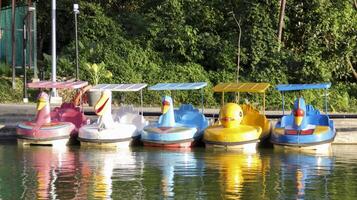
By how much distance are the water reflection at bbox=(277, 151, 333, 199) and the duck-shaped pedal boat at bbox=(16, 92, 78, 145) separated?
24.3 feet

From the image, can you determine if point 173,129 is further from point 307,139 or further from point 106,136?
point 307,139

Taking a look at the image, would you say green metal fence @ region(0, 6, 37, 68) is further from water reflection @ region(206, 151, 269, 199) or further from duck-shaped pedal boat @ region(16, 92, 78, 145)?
water reflection @ region(206, 151, 269, 199)

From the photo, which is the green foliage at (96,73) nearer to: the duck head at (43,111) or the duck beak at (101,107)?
the duck head at (43,111)

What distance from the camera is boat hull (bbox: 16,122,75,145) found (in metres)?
25.5

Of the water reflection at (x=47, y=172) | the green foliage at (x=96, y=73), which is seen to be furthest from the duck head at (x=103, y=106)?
the green foliage at (x=96, y=73)

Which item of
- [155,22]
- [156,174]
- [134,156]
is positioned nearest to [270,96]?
[155,22]

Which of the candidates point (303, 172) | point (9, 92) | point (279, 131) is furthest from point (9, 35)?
point (303, 172)

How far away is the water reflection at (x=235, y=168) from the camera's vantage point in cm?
1698

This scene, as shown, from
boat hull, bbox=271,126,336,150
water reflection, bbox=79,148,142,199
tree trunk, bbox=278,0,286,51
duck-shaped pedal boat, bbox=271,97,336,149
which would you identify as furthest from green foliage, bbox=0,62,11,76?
boat hull, bbox=271,126,336,150

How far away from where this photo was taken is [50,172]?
760 inches

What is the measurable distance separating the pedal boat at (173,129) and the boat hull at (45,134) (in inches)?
106

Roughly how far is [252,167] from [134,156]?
164 inches

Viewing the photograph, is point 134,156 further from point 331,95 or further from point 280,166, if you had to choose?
point 331,95

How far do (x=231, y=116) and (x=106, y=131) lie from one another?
425cm
